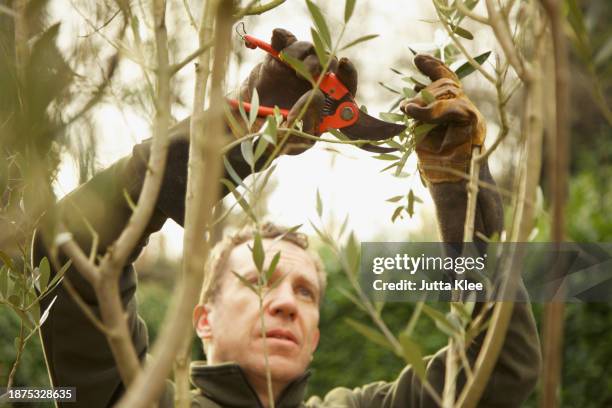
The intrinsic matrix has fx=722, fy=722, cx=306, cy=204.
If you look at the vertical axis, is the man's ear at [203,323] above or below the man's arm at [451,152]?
below

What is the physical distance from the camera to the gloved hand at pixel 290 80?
130 cm

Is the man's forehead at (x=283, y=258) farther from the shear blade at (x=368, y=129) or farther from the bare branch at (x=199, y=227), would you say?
the bare branch at (x=199, y=227)

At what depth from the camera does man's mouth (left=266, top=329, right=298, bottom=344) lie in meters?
2.25

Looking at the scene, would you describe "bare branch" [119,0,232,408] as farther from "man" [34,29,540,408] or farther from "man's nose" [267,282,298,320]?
"man's nose" [267,282,298,320]

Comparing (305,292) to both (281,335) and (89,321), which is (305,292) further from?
(89,321)

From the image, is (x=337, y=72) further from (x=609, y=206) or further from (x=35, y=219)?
(x=609, y=206)

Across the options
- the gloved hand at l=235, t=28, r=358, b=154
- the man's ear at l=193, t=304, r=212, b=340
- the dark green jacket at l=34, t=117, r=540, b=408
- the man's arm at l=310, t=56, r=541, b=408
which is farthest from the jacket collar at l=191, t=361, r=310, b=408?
the gloved hand at l=235, t=28, r=358, b=154

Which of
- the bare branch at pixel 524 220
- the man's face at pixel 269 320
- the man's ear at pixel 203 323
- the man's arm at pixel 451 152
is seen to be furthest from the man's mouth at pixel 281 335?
the bare branch at pixel 524 220

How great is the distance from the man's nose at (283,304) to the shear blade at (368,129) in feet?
3.06

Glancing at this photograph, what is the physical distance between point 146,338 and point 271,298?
0.51 m

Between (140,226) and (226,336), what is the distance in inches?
72.7

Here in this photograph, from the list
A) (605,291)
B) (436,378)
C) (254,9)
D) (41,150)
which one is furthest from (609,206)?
(41,150)

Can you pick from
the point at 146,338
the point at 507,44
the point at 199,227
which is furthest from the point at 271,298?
the point at 199,227

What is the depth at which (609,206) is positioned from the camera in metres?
5.88
